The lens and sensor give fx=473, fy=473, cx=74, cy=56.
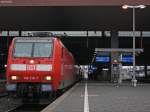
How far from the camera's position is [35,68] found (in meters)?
22.7

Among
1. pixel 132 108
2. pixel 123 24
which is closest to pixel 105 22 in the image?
pixel 123 24

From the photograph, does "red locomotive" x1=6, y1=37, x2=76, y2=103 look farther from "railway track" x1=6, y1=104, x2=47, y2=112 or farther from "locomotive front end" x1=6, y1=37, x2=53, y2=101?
"railway track" x1=6, y1=104, x2=47, y2=112

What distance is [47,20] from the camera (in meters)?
48.8

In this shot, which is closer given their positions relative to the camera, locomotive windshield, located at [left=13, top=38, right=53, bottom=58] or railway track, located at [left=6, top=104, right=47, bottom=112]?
railway track, located at [left=6, top=104, right=47, bottom=112]

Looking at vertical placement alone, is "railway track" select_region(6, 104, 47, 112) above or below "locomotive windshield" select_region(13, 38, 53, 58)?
below

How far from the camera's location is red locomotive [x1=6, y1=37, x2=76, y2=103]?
22.3 meters
